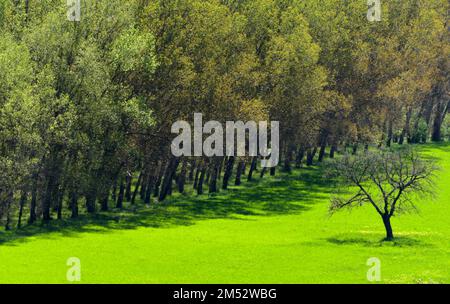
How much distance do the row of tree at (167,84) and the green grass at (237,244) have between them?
4.86 meters

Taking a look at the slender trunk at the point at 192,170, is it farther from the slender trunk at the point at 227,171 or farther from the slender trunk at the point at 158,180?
the slender trunk at the point at 227,171

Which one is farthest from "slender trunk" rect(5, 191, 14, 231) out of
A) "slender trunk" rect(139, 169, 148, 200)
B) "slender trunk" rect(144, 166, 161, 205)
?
"slender trunk" rect(139, 169, 148, 200)

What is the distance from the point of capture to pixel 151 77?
9581cm

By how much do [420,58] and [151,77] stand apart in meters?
56.8

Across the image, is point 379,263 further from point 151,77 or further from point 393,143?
point 393,143

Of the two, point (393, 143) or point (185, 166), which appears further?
point (393, 143)

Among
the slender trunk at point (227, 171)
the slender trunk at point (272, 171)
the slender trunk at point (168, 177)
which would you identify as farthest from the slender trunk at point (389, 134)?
the slender trunk at point (168, 177)

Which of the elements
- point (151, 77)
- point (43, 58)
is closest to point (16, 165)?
point (43, 58)

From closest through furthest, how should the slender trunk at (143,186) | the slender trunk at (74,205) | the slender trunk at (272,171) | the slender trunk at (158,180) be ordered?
the slender trunk at (74,205)
the slender trunk at (158,180)
the slender trunk at (143,186)
the slender trunk at (272,171)

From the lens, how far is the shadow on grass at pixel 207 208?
83562 millimetres

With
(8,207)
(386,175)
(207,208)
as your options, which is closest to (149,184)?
(207,208)

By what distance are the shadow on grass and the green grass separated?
11cm

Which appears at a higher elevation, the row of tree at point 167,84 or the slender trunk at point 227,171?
the row of tree at point 167,84

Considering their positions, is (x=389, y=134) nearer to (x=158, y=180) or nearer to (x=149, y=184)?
(x=158, y=180)
